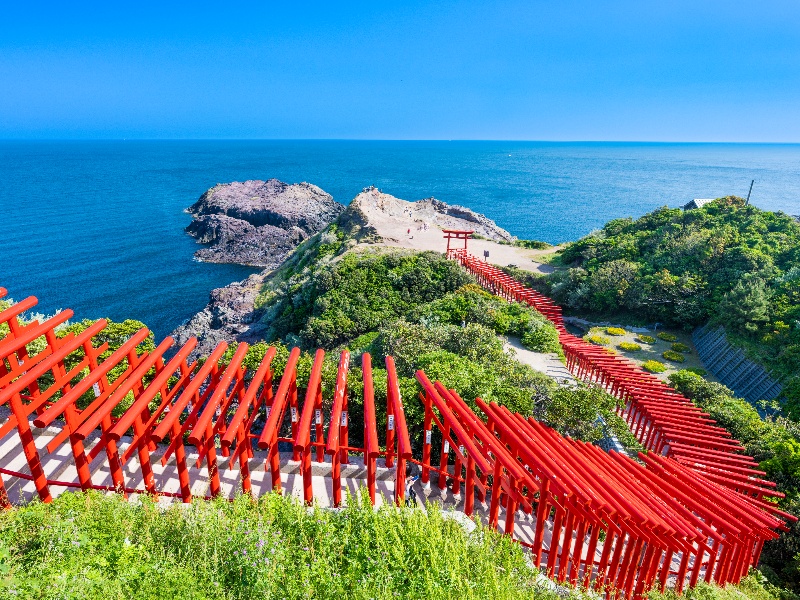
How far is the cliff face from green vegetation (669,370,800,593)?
165 ft

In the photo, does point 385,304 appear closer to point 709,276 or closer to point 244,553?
point 709,276

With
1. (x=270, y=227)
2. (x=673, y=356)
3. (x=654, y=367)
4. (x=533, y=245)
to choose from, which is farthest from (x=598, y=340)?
(x=270, y=227)

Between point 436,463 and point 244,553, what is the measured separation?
253 inches

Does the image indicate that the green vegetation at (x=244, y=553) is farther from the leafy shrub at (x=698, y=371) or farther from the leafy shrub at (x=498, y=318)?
the leafy shrub at (x=698, y=371)

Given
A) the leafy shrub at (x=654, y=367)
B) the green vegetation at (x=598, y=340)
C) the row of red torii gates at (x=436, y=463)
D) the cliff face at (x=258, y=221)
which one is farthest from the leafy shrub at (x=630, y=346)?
the cliff face at (x=258, y=221)

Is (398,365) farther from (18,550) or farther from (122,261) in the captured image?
(122,261)

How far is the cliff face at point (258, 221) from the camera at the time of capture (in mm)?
69250

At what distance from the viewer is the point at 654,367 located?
24.7m

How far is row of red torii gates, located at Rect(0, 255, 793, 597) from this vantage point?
8.45 m

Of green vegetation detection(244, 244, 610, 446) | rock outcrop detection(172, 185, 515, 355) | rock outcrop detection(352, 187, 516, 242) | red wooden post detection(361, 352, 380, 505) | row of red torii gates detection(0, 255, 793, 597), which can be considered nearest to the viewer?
row of red torii gates detection(0, 255, 793, 597)

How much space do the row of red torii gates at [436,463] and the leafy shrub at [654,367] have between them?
12070 mm

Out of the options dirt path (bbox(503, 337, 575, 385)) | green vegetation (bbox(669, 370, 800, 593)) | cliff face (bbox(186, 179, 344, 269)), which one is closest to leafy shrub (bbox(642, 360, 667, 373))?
green vegetation (bbox(669, 370, 800, 593))

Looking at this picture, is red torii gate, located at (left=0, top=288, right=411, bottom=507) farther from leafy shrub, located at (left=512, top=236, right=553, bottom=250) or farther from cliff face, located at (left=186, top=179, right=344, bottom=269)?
cliff face, located at (left=186, top=179, right=344, bottom=269)

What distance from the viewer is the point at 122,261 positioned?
62406mm
